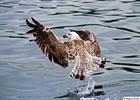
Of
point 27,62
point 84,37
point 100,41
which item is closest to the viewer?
point 84,37

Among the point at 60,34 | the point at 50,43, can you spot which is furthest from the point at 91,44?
the point at 60,34

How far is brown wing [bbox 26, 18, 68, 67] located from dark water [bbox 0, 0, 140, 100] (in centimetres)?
99

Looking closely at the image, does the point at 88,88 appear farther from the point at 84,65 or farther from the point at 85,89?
the point at 84,65

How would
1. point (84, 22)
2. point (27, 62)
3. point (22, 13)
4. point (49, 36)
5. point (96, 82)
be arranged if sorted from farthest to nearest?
point (22, 13) → point (84, 22) → point (27, 62) → point (96, 82) → point (49, 36)

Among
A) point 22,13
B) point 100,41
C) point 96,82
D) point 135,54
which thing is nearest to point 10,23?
point 22,13

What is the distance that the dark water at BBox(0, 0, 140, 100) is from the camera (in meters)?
9.87

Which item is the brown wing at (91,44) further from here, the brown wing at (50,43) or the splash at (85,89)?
the splash at (85,89)

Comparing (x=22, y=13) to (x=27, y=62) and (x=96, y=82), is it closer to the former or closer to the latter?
(x=27, y=62)

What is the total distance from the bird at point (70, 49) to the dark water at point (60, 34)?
799 millimetres

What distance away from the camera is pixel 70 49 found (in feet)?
28.8

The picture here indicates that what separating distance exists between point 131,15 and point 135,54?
12.0 feet

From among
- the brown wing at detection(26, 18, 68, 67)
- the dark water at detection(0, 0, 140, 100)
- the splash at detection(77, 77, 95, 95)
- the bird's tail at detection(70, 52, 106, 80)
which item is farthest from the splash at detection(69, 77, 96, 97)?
the brown wing at detection(26, 18, 68, 67)

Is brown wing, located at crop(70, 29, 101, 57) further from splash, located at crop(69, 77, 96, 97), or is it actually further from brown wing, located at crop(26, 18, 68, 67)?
splash, located at crop(69, 77, 96, 97)

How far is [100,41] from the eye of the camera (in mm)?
12914
